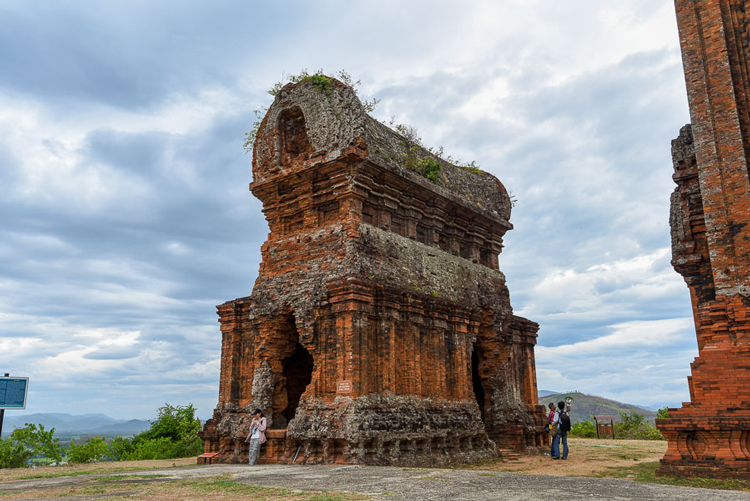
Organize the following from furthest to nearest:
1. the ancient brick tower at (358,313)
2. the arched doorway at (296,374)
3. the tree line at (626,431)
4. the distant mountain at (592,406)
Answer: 1. the distant mountain at (592,406)
2. the tree line at (626,431)
3. the arched doorway at (296,374)
4. the ancient brick tower at (358,313)

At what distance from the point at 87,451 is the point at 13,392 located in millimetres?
2409

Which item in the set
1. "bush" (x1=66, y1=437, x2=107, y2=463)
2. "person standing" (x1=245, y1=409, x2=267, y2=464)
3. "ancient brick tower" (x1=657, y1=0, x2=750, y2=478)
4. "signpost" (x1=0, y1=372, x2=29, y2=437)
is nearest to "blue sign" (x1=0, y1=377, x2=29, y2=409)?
"signpost" (x1=0, y1=372, x2=29, y2=437)

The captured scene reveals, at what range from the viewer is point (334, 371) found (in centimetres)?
1223

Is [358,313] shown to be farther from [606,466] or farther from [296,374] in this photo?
[606,466]

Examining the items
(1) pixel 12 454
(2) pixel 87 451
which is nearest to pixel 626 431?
(2) pixel 87 451

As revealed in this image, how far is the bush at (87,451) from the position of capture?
15180 mm

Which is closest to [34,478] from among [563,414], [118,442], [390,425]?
[390,425]

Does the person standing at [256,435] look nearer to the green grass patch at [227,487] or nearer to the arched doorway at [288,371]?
the arched doorway at [288,371]

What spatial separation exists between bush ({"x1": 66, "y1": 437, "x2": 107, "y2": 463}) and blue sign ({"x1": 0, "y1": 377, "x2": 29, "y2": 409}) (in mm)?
1772

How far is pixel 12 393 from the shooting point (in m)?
14.2

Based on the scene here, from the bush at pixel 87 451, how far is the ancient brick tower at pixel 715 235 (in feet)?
44.1

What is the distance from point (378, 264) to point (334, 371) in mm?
2650

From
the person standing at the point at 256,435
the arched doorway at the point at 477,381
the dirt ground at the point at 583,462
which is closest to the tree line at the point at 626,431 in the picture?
the dirt ground at the point at 583,462

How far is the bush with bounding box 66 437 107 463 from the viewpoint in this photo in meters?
15.2
